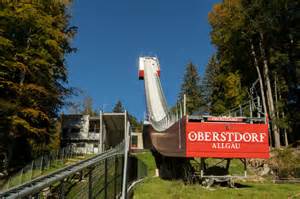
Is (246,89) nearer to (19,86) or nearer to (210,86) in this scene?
(19,86)

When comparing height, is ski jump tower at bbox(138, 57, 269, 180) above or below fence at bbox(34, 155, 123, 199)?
above

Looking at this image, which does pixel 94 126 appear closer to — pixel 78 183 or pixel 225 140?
pixel 225 140

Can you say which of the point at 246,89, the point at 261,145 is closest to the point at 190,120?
the point at 261,145

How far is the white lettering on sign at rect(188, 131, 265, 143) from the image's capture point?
14453 mm

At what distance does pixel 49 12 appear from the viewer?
22.4m

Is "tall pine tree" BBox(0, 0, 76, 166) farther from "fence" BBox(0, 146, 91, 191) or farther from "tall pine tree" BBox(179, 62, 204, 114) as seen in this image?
"tall pine tree" BBox(179, 62, 204, 114)

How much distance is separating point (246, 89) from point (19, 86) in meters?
20.4

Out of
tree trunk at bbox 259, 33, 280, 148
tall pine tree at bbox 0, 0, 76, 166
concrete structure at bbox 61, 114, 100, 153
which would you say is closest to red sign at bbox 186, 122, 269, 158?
tall pine tree at bbox 0, 0, 76, 166

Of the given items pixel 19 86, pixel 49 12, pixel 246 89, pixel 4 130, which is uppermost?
pixel 49 12

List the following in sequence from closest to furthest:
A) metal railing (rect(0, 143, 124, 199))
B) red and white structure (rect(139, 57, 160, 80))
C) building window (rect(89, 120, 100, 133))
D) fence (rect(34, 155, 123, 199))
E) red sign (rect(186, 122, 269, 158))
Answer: metal railing (rect(0, 143, 124, 199))
fence (rect(34, 155, 123, 199))
red sign (rect(186, 122, 269, 158))
building window (rect(89, 120, 100, 133))
red and white structure (rect(139, 57, 160, 80))

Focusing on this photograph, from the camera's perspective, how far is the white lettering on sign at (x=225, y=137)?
569 inches

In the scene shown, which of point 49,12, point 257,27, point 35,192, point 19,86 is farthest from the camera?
point 257,27

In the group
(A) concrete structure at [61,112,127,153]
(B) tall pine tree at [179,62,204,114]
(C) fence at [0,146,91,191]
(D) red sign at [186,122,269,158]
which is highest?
(B) tall pine tree at [179,62,204,114]

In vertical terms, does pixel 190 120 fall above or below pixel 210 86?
below
